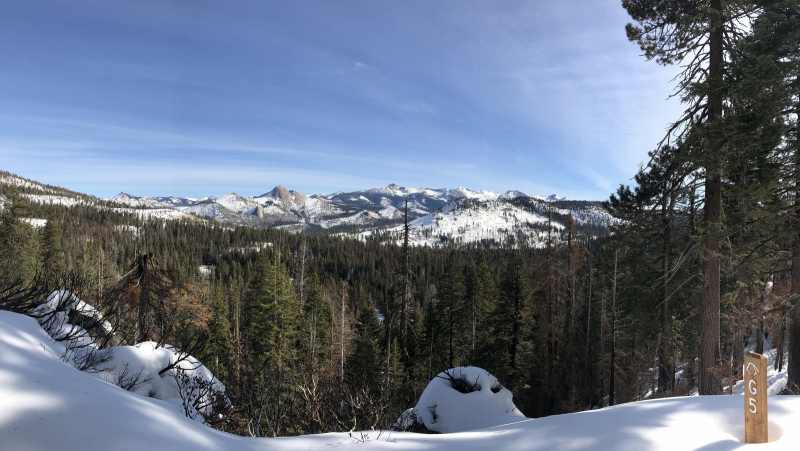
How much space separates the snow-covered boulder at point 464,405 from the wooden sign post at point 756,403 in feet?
17.4

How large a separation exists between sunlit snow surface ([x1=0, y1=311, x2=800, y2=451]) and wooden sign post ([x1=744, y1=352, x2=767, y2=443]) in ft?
0.37

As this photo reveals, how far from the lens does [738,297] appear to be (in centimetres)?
1431

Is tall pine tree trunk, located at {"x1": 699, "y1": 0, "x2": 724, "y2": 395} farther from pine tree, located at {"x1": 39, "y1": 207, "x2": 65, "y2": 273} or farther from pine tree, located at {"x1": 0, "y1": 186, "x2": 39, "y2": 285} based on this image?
pine tree, located at {"x1": 39, "y1": 207, "x2": 65, "y2": 273}

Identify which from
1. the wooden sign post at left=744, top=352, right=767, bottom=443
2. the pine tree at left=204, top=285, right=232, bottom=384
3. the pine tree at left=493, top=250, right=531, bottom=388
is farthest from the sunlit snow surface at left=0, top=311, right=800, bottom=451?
the pine tree at left=204, top=285, right=232, bottom=384

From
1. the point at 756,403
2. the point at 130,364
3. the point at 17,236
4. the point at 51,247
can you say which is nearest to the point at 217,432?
the point at 130,364

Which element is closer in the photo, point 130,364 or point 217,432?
point 217,432

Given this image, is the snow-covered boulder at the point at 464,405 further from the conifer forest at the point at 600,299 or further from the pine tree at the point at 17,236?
the pine tree at the point at 17,236

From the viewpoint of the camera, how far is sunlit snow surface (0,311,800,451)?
242cm

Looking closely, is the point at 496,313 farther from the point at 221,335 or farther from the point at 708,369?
the point at 221,335

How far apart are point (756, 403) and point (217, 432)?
5526 millimetres

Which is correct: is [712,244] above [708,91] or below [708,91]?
below

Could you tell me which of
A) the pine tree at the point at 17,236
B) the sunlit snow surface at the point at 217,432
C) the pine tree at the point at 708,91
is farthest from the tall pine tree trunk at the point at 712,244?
the pine tree at the point at 17,236

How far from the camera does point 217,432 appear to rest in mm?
3727

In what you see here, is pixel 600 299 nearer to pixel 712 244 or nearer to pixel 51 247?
pixel 712 244
